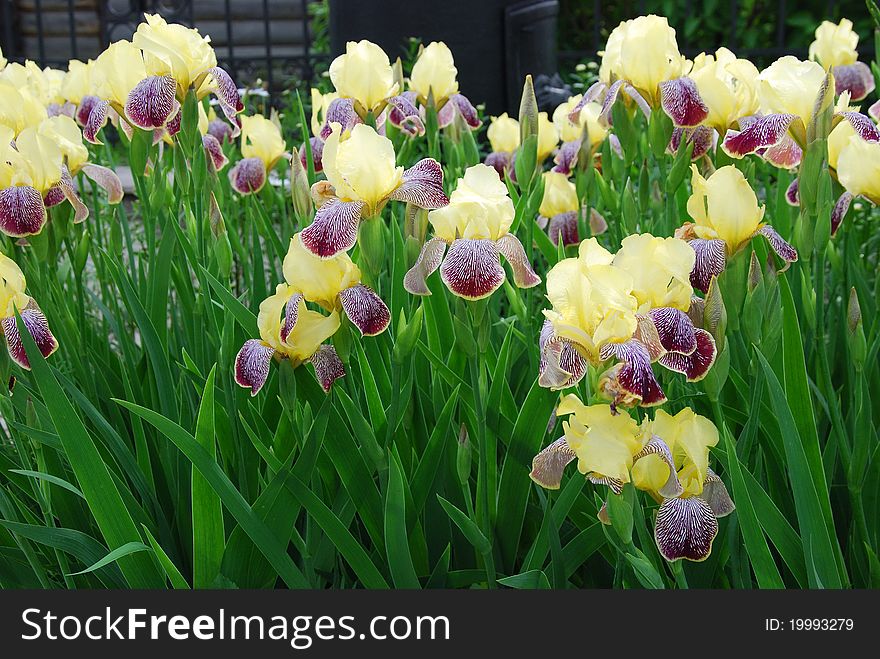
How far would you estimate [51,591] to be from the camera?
127 cm

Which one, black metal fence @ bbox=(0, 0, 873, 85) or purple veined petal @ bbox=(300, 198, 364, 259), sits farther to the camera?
black metal fence @ bbox=(0, 0, 873, 85)

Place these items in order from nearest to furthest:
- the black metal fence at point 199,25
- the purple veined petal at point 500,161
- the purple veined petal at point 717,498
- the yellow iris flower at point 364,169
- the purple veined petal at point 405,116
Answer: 1. the purple veined petal at point 717,498
2. the yellow iris flower at point 364,169
3. the purple veined petal at point 405,116
4. the purple veined petal at point 500,161
5. the black metal fence at point 199,25

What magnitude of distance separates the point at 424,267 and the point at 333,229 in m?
0.13

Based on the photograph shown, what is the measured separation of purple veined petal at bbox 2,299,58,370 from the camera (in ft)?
4.26

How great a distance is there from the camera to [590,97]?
6.11ft

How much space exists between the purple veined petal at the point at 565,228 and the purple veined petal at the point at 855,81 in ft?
2.23

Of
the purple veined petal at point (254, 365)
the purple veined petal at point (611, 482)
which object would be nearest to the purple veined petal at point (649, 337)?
the purple veined petal at point (611, 482)

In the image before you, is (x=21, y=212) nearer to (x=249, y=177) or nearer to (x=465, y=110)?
(x=249, y=177)

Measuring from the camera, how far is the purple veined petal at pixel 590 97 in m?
1.84

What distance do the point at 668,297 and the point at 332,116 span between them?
0.92m

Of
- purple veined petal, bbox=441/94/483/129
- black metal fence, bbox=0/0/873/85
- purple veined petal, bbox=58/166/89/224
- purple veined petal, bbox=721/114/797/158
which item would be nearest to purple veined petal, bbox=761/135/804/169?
purple veined petal, bbox=721/114/797/158

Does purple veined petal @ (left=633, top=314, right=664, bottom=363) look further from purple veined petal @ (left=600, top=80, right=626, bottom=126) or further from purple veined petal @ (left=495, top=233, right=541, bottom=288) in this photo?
purple veined petal @ (left=600, top=80, right=626, bottom=126)

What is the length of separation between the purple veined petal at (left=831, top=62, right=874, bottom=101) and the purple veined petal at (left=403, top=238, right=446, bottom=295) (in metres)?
1.37

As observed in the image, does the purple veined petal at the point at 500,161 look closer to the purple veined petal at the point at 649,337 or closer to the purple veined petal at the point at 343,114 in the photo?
the purple veined petal at the point at 343,114
